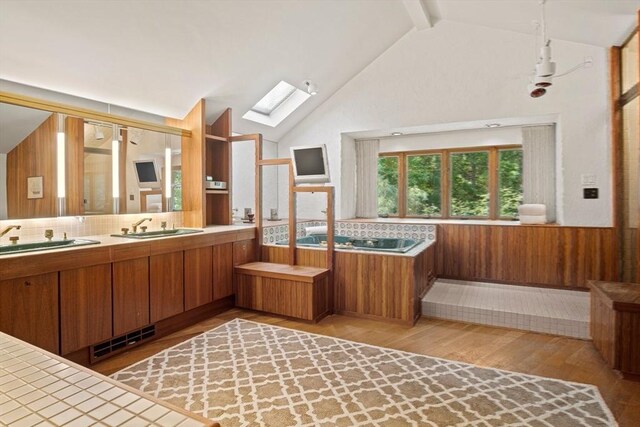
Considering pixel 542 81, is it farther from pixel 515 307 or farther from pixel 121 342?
pixel 121 342

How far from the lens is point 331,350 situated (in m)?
3.03

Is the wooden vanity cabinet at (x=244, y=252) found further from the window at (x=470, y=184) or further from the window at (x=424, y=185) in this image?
the window at (x=470, y=184)

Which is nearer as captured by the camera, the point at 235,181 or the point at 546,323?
the point at 546,323

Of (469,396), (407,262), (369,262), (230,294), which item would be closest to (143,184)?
(230,294)

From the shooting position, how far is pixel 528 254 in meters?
4.47

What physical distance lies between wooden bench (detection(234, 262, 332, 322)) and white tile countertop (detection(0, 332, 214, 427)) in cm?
282

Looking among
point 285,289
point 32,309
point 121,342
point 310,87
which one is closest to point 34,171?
point 32,309

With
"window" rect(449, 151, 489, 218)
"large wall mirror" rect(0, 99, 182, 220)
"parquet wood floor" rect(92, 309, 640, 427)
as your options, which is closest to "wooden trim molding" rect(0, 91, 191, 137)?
"large wall mirror" rect(0, 99, 182, 220)

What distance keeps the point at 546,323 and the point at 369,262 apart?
1.74 metres

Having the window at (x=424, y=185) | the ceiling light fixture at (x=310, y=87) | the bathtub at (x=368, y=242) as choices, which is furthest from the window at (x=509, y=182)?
the ceiling light fixture at (x=310, y=87)

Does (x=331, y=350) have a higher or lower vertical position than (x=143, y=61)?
lower

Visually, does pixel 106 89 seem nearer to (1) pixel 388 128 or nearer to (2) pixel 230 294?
(2) pixel 230 294

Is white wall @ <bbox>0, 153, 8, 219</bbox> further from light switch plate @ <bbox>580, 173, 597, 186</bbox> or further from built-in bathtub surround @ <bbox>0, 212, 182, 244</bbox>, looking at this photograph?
light switch plate @ <bbox>580, 173, 597, 186</bbox>

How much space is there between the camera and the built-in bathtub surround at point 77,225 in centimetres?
298
